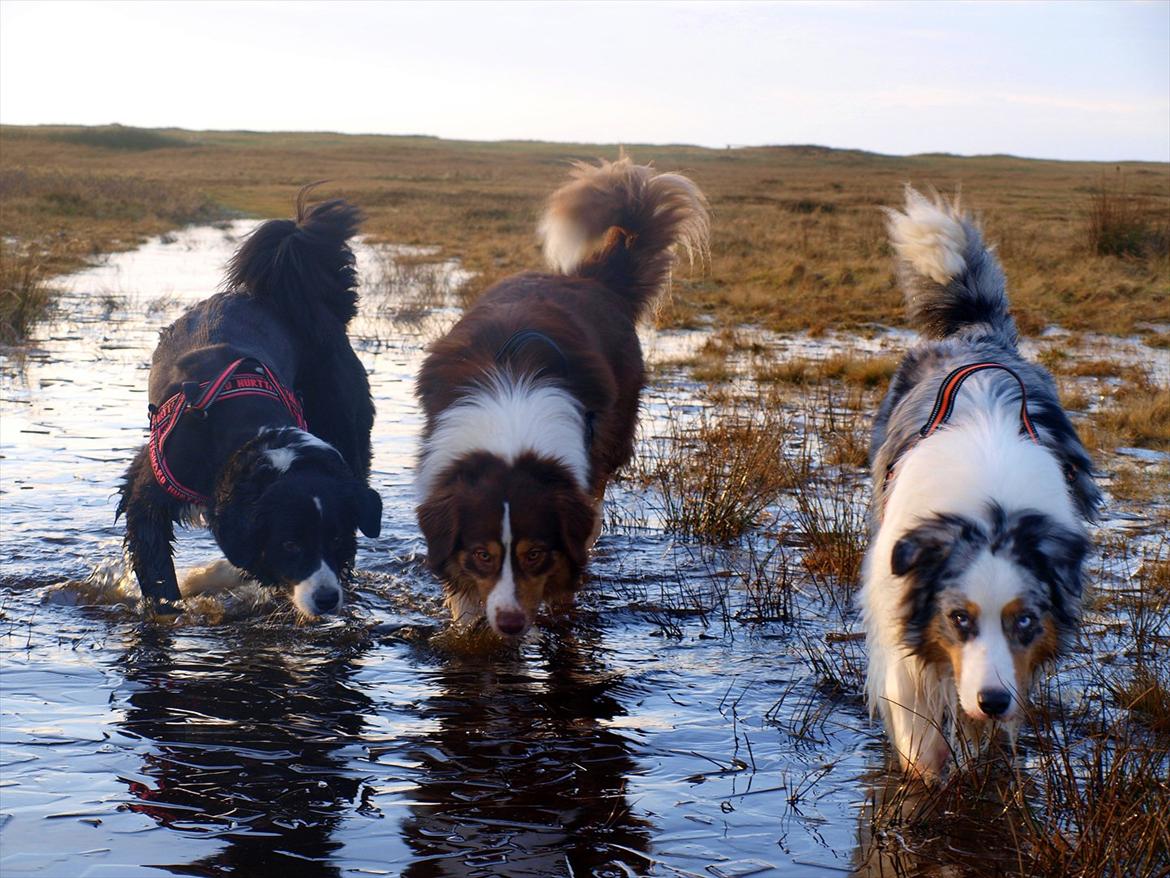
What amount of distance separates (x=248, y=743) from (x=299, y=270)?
3228 millimetres

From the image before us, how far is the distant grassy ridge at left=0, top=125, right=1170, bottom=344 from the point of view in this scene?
18125 mm

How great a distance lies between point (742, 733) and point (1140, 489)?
15.5ft

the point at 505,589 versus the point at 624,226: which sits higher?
the point at 624,226

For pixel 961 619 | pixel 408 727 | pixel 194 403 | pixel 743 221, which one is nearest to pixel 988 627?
pixel 961 619

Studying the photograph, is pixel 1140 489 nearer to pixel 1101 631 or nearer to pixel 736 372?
pixel 1101 631

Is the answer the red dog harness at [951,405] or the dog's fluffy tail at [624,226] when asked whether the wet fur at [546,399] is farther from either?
the red dog harness at [951,405]

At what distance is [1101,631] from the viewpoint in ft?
18.8

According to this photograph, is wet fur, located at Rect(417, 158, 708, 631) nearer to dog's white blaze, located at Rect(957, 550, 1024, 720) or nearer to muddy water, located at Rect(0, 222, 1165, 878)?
muddy water, located at Rect(0, 222, 1165, 878)

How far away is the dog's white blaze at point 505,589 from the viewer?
5121 millimetres

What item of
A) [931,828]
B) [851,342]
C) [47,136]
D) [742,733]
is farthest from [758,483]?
[47,136]

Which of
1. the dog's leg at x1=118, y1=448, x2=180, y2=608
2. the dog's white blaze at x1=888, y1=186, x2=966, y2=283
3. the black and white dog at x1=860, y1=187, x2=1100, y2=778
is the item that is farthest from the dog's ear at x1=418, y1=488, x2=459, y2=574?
the dog's white blaze at x1=888, y1=186, x2=966, y2=283

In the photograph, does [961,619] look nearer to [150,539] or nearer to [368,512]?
[368,512]

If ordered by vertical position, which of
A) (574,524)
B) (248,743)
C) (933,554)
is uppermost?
(933,554)

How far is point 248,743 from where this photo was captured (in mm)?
4559
